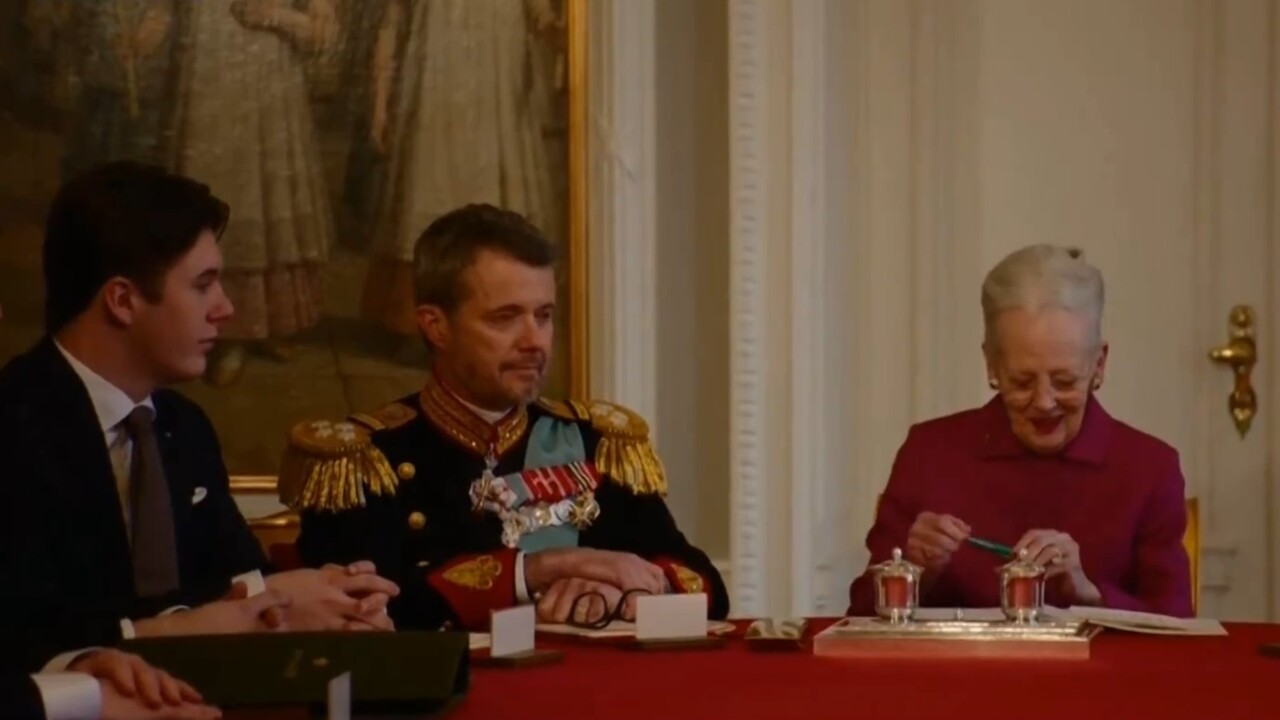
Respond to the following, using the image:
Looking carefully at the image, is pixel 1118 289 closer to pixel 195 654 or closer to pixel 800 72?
pixel 800 72

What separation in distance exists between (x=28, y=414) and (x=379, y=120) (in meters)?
2.45

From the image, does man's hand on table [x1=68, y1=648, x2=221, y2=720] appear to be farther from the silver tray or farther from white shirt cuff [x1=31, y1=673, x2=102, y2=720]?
the silver tray

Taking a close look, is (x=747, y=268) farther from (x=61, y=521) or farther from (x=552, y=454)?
(x=61, y=521)

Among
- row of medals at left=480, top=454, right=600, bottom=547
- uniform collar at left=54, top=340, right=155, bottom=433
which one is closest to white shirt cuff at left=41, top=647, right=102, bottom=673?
uniform collar at left=54, top=340, right=155, bottom=433

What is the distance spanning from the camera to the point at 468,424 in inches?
141

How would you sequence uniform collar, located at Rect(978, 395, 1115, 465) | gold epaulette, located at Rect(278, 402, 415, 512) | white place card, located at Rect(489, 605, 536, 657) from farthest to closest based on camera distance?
uniform collar, located at Rect(978, 395, 1115, 465) → gold epaulette, located at Rect(278, 402, 415, 512) → white place card, located at Rect(489, 605, 536, 657)

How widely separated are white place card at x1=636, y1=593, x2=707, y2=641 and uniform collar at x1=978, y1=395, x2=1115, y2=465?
2.62ft

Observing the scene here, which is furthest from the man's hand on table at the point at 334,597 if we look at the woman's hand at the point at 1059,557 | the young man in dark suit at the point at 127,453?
the woman's hand at the point at 1059,557

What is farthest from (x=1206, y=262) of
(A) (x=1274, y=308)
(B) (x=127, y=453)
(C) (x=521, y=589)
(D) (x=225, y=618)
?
(D) (x=225, y=618)

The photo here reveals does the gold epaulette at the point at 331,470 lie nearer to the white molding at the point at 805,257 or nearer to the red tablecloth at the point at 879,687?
the red tablecloth at the point at 879,687

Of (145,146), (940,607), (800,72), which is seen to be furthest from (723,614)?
(145,146)

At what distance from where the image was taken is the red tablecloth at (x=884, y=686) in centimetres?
243

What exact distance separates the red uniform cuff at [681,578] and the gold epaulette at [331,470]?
0.47m

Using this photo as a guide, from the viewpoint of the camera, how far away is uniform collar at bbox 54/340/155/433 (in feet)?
10.1
